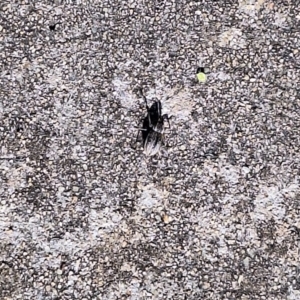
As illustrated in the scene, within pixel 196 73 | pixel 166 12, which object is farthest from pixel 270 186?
pixel 166 12

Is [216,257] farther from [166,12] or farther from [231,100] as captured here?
[166,12]

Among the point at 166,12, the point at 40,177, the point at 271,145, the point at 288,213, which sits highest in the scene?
the point at 166,12

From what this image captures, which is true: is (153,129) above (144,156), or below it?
above
